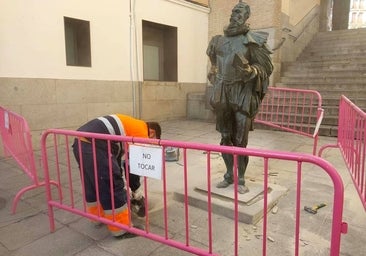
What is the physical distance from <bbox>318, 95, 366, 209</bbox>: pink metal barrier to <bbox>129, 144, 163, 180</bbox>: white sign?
6.35 ft

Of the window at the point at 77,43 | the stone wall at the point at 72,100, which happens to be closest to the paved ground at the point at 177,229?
the stone wall at the point at 72,100

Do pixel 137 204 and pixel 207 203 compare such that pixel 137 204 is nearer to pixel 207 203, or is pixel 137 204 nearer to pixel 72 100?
pixel 207 203

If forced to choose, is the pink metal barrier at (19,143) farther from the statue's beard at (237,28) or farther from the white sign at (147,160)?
the statue's beard at (237,28)

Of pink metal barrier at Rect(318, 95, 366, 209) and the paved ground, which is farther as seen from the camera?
pink metal barrier at Rect(318, 95, 366, 209)

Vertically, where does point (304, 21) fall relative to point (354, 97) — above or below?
above

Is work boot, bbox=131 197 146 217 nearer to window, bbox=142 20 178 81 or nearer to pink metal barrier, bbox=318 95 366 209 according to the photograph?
pink metal barrier, bbox=318 95 366 209

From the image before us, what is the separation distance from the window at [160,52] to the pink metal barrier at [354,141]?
5.89 m

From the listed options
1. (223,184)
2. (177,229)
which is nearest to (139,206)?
(177,229)

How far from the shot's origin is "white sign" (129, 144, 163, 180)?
6.45 ft

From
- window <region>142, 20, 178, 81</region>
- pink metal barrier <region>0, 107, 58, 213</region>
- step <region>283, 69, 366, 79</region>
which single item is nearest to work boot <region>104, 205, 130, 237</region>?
pink metal barrier <region>0, 107, 58, 213</region>

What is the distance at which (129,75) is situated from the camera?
770 cm

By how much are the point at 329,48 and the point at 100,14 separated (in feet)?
25.7

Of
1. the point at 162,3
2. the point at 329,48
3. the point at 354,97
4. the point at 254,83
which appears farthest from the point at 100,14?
the point at 329,48

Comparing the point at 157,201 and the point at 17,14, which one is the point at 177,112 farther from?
the point at 157,201
